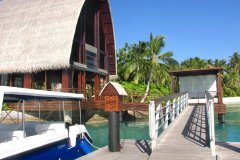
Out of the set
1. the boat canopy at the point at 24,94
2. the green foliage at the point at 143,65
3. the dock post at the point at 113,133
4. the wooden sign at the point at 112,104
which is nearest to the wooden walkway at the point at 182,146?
the dock post at the point at 113,133

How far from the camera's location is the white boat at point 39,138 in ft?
23.8

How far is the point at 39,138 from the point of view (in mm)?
8281

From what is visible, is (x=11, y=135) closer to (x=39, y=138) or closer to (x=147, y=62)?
(x=39, y=138)

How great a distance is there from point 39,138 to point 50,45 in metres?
16.6

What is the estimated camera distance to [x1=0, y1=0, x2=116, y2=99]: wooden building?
23.8 metres

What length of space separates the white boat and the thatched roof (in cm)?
1272

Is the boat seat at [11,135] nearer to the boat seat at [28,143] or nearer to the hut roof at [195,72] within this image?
the boat seat at [28,143]

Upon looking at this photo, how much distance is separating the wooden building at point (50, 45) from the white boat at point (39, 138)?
501 inches

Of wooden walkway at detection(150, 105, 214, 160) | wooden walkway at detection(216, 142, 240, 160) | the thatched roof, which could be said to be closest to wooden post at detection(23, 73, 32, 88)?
the thatched roof

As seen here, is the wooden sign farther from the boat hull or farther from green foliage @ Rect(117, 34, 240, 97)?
green foliage @ Rect(117, 34, 240, 97)

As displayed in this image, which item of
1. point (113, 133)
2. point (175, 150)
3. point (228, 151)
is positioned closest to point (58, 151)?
point (113, 133)

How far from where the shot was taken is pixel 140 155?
765 centimetres

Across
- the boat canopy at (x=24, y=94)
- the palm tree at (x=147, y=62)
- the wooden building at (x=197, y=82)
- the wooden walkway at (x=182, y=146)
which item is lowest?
the wooden walkway at (x=182, y=146)

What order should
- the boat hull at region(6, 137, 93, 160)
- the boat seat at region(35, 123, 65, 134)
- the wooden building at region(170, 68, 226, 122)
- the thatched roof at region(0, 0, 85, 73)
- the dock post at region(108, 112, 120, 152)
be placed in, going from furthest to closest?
the wooden building at region(170, 68, 226, 122)
the thatched roof at region(0, 0, 85, 73)
the boat seat at region(35, 123, 65, 134)
the dock post at region(108, 112, 120, 152)
the boat hull at region(6, 137, 93, 160)
